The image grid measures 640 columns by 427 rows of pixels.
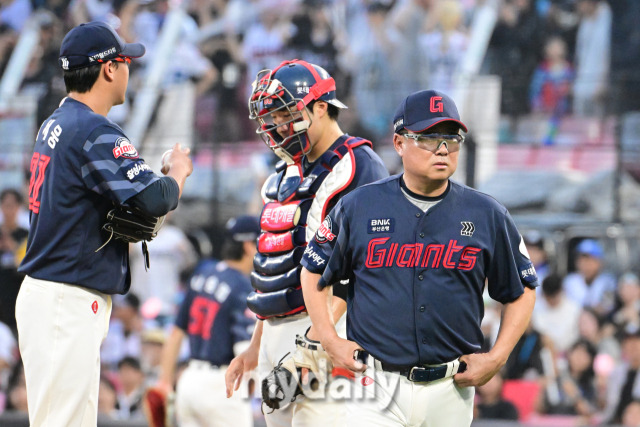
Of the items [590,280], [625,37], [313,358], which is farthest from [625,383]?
[313,358]

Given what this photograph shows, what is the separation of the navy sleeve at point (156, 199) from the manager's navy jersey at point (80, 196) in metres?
0.03

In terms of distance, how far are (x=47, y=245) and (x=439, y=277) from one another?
5.57 feet

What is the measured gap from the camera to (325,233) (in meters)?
3.62

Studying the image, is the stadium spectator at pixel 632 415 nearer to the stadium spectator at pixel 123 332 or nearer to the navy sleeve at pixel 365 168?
the navy sleeve at pixel 365 168

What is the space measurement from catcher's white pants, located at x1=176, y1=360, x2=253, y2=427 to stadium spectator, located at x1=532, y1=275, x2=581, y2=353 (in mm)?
3641

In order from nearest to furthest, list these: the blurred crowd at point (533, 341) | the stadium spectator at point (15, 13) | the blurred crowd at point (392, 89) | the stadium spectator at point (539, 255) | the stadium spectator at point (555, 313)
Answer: the blurred crowd at point (533, 341) → the blurred crowd at point (392, 89) → the stadium spectator at point (555, 313) → the stadium spectator at point (539, 255) → the stadium spectator at point (15, 13)

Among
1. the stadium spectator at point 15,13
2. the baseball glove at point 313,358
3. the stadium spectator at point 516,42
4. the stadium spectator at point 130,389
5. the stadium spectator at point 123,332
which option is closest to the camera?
the baseball glove at point 313,358

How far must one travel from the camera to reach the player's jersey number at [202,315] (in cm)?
660

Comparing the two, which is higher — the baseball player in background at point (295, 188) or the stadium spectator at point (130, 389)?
the baseball player in background at point (295, 188)

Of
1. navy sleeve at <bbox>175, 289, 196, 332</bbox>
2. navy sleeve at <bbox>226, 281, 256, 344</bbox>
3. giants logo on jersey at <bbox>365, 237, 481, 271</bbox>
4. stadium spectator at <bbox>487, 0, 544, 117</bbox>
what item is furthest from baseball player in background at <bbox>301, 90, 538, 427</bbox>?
stadium spectator at <bbox>487, 0, 544, 117</bbox>

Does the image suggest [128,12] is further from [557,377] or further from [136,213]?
[136,213]

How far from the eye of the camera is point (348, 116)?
10.6 metres

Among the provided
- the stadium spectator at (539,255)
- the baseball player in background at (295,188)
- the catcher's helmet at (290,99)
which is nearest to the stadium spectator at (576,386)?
the stadium spectator at (539,255)

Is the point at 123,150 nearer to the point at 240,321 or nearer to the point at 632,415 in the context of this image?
the point at 240,321
